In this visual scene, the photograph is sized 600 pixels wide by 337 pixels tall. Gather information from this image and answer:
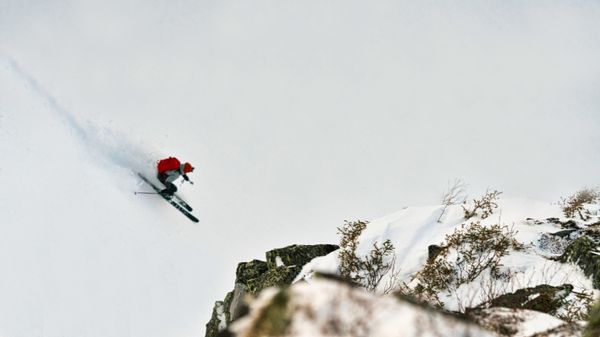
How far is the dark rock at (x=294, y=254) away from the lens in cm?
1680

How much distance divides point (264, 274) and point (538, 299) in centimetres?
899

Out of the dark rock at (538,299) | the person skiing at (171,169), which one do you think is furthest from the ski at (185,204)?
the dark rock at (538,299)

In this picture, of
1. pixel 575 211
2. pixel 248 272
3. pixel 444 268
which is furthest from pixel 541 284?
pixel 248 272

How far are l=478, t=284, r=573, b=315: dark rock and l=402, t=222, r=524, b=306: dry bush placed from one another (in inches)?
73.0

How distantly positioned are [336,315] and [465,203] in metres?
15.6

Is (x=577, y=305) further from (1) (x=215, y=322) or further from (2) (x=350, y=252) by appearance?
(1) (x=215, y=322)

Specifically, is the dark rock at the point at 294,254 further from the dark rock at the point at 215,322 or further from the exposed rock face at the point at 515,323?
the exposed rock face at the point at 515,323

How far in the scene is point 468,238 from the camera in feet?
46.3

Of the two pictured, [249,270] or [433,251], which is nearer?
[433,251]

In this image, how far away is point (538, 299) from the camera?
Answer: 10297 mm

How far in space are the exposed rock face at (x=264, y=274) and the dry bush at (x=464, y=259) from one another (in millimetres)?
4687

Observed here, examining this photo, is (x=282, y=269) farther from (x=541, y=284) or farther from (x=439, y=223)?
(x=541, y=284)

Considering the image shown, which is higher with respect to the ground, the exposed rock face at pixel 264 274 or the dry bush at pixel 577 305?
the exposed rock face at pixel 264 274

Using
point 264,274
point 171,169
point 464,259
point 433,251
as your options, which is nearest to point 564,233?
point 464,259
